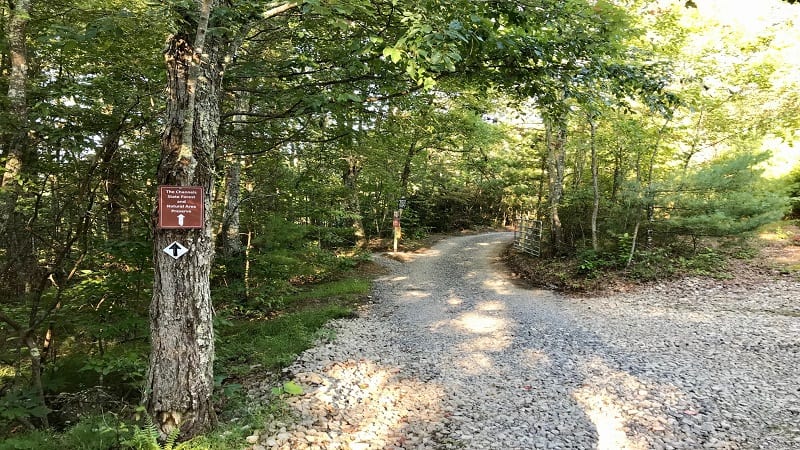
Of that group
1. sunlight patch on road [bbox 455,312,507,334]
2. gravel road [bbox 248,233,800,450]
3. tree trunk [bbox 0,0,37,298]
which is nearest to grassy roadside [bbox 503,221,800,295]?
gravel road [bbox 248,233,800,450]

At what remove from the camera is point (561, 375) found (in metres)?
5.33

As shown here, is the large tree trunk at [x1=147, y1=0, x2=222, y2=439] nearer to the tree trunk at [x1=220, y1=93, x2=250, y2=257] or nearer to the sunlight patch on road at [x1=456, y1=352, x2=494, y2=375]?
the sunlight patch on road at [x1=456, y1=352, x2=494, y2=375]

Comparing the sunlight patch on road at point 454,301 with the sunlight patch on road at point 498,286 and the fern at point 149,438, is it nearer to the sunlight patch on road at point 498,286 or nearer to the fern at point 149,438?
the sunlight patch on road at point 498,286

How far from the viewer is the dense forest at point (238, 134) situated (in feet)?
11.2

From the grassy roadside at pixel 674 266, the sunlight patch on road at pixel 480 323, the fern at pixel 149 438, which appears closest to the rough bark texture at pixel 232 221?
the sunlight patch on road at pixel 480 323

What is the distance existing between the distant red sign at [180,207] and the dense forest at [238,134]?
0.06 metres

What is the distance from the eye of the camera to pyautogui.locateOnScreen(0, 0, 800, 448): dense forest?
134 inches

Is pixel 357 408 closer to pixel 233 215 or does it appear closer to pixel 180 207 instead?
pixel 180 207

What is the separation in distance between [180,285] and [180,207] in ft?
2.09

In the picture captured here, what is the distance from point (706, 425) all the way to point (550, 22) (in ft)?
13.9

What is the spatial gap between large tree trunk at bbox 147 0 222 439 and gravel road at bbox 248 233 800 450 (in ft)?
2.32

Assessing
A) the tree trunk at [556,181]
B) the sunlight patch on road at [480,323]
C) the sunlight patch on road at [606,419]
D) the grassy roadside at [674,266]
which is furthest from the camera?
the tree trunk at [556,181]

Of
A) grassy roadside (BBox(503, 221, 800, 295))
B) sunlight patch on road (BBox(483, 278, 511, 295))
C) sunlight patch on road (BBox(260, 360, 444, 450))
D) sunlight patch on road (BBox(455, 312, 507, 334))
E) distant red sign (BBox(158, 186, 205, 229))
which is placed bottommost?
sunlight patch on road (BBox(260, 360, 444, 450))

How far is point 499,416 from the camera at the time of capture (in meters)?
4.38
